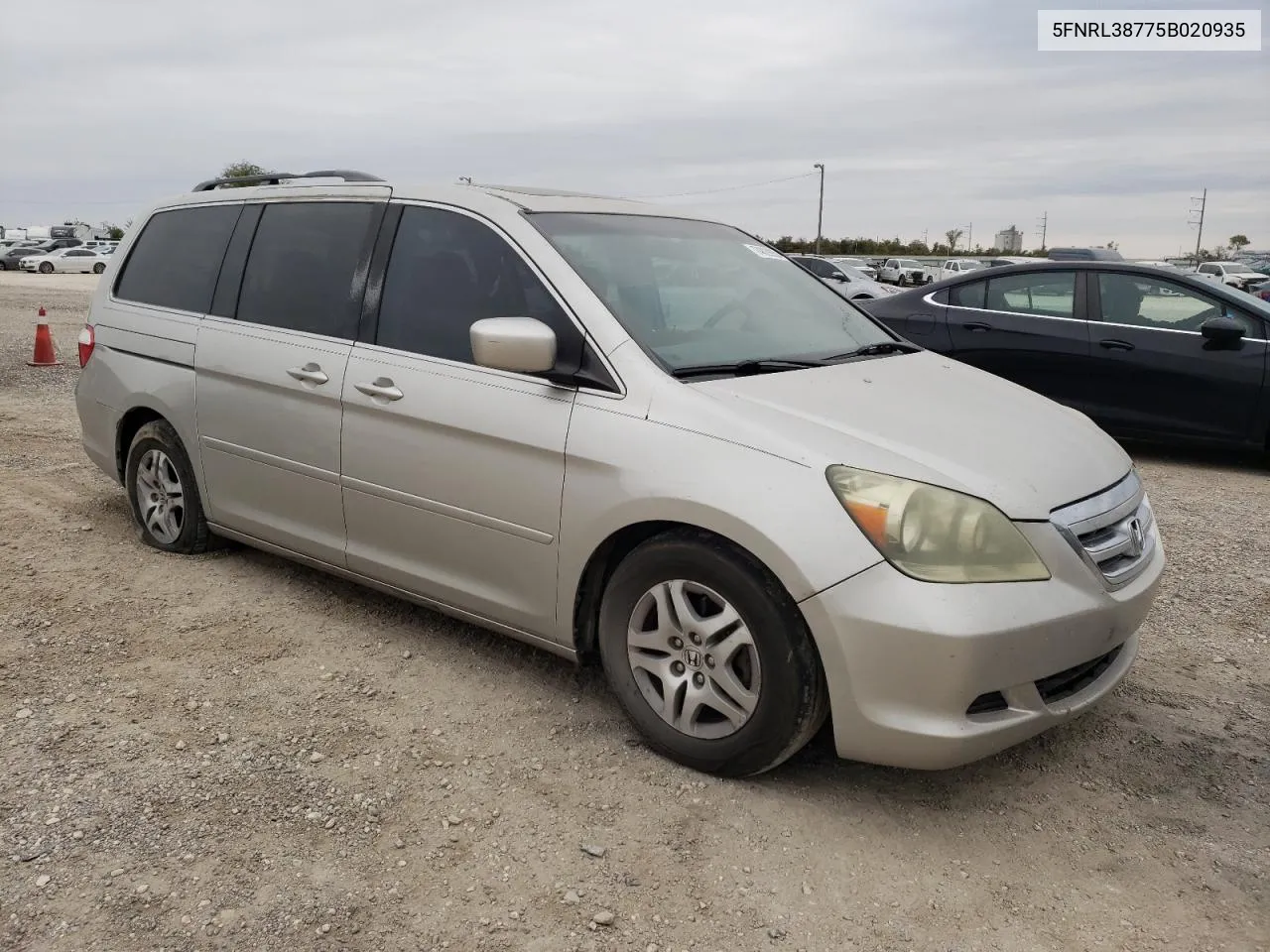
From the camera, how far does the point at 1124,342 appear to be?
7602 mm

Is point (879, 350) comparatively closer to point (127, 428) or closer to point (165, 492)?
point (165, 492)

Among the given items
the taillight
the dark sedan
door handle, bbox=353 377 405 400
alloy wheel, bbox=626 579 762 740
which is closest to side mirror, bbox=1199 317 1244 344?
the dark sedan

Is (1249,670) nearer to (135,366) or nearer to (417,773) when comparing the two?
(417,773)

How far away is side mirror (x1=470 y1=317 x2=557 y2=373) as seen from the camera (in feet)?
10.5

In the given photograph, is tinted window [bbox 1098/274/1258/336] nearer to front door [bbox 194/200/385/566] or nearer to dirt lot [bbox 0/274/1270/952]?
dirt lot [bbox 0/274/1270/952]

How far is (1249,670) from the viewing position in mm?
3982

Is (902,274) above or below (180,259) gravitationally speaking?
above

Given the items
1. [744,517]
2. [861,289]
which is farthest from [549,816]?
[861,289]

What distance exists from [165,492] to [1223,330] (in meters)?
6.70

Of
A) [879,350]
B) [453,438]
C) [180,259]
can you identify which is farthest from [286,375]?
[879,350]

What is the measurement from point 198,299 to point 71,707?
1.97m

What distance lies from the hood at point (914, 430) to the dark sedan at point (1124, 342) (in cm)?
445

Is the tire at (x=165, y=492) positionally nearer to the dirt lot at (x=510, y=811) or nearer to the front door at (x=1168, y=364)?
the dirt lot at (x=510, y=811)

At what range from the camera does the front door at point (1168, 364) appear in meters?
7.26
